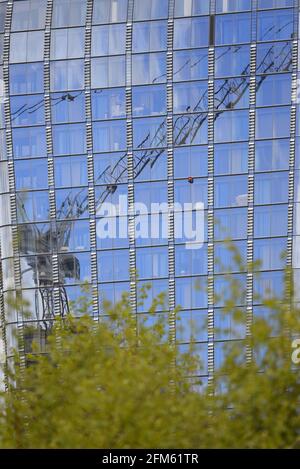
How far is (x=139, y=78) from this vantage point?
165 feet

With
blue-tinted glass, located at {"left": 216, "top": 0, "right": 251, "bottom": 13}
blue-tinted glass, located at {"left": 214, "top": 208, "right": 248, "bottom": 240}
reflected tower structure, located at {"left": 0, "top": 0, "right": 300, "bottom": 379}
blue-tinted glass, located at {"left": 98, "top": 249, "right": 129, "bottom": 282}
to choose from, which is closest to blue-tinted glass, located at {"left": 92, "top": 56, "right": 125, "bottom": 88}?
reflected tower structure, located at {"left": 0, "top": 0, "right": 300, "bottom": 379}

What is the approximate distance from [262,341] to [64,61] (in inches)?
1294

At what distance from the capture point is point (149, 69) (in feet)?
165

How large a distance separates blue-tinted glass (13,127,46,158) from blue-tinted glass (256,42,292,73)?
12.6m

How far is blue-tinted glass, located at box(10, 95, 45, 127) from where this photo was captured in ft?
168

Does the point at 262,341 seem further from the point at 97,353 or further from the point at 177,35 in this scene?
the point at 177,35

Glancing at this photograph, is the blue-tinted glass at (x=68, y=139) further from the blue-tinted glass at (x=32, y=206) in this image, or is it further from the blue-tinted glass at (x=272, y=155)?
the blue-tinted glass at (x=272, y=155)

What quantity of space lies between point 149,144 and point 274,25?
9377 mm

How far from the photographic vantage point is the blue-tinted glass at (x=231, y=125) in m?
49.9

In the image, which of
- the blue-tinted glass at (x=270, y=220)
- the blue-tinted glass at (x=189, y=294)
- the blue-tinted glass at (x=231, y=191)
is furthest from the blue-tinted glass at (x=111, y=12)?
the blue-tinted glass at (x=189, y=294)

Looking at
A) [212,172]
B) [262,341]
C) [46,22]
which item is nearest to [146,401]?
[262,341]

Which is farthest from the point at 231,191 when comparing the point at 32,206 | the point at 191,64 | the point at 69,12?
the point at 69,12

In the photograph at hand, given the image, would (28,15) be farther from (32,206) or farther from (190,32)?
(32,206)

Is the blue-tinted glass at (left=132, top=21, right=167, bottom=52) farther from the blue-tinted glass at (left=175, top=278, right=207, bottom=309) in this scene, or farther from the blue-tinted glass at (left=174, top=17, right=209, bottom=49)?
the blue-tinted glass at (left=175, top=278, right=207, bottom=309)
